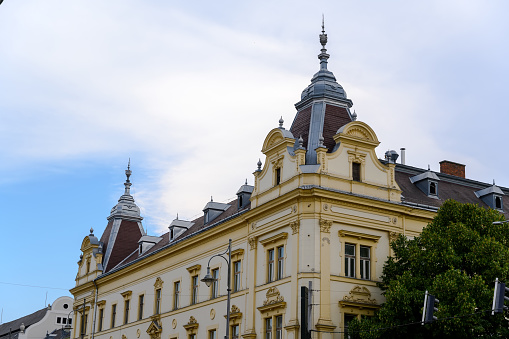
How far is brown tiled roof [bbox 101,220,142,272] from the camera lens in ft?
215

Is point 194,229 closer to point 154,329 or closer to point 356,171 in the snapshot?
point 154,329

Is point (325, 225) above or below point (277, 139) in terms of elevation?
below

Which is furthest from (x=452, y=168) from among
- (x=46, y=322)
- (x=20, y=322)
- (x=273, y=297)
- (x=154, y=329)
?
(x=20, y=322)

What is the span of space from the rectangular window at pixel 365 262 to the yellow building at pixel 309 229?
52 millimetres

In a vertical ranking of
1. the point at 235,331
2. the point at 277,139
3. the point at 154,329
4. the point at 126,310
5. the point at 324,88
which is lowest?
the point at 235,331

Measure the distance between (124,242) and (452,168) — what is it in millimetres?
29182

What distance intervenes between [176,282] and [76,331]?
19.3 meters

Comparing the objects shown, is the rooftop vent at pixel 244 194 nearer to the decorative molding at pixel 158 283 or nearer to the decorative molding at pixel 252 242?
the decorative molding at pixel 252 242

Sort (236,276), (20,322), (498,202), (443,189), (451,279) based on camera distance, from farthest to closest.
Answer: (20,322) < (498,202) < (443,189) < (236,276) < (451,279)

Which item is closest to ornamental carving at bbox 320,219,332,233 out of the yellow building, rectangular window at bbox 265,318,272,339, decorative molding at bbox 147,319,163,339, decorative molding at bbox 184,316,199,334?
the yellow building

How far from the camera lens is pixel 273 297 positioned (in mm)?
40531

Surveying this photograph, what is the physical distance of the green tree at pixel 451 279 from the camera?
32.8 m

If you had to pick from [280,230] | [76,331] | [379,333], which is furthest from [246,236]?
[76,331]

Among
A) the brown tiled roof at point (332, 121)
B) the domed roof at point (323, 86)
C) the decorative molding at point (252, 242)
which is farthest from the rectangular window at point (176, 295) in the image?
the brown tiled roof at point (332, 121)
